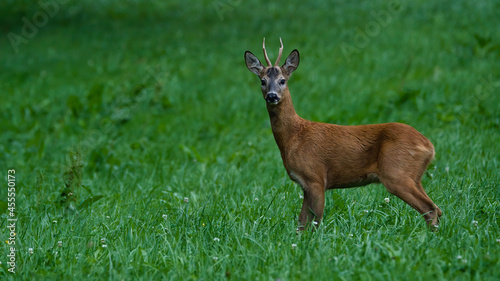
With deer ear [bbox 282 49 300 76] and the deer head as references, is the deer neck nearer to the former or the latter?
the deer head

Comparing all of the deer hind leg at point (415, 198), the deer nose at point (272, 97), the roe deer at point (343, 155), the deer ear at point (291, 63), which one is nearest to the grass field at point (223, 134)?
the deer hind leg at point (415, 198)

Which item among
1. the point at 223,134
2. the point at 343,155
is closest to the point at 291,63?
the point at 343,155

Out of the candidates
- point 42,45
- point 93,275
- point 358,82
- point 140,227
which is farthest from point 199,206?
point 42,45

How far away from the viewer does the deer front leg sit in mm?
4625

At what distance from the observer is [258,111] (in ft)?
33.8

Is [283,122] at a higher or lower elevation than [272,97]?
lower

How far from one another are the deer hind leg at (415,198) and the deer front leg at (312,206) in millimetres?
523

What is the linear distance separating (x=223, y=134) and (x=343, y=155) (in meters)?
4.73

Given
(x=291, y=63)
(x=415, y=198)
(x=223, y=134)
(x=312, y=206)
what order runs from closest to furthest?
(x=415, y=198) → (x=312, y=206) → (x=291, y=63) → (x=223, y=134)

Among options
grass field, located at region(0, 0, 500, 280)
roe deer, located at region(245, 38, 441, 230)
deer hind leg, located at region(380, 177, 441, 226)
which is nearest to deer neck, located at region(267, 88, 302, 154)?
roe deer, located at region(245, 38, 441, 230)

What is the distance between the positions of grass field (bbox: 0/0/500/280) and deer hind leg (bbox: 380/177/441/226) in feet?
0.29

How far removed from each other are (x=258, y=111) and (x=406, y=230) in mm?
6116

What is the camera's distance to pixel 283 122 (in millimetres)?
5012

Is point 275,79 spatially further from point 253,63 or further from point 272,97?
point 253,63
